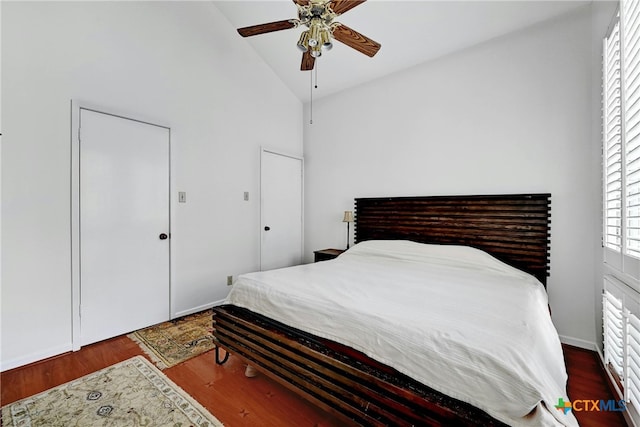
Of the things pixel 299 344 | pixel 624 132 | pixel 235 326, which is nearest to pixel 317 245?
pixel 235 326

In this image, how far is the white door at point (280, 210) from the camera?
3994 mm

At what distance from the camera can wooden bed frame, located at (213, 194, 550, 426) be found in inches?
46.6

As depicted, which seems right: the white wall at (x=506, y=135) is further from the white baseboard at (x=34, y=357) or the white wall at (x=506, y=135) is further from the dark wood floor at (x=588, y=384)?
the white baseboard at (x=34, y=357)

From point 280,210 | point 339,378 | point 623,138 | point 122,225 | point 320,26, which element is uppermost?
point 320,26

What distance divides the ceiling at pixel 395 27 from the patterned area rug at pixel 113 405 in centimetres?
359

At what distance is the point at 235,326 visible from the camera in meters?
1.97

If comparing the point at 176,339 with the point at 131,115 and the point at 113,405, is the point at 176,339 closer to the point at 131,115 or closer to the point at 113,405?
the point at 113,405

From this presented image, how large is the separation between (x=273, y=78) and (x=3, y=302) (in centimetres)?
373

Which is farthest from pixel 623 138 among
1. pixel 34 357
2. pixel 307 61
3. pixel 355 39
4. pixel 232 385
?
pixel 34 357

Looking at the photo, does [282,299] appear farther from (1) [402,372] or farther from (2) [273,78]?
(2) [273,78]

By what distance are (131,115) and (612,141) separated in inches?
154

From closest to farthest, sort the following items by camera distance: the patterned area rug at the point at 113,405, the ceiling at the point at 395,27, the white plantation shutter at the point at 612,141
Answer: the patterned area rug at the point at 113,405 → the white plantation shutter at the point at 612,141 → the ceiling at the point at 395,27

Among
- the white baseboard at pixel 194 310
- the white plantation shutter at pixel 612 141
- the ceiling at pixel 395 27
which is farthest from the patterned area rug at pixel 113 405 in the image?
the ceiling at pixel 395 27

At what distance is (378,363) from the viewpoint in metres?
1.33
